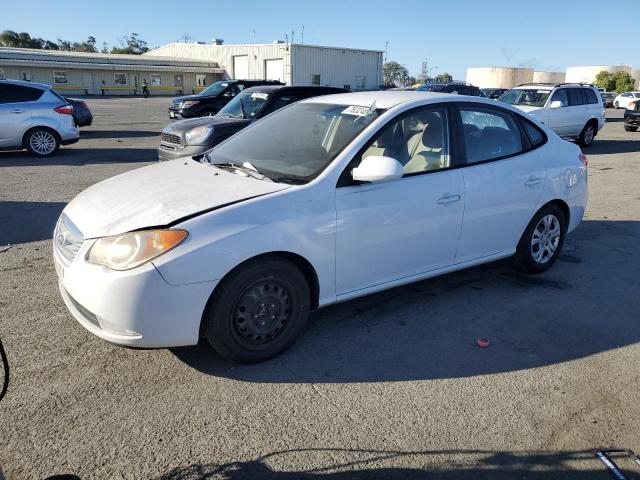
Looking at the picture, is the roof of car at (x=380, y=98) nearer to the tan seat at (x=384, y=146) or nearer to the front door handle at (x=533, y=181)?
the tan seat at (x=384, y=146)

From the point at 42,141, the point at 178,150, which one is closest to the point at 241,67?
the point at 42,141

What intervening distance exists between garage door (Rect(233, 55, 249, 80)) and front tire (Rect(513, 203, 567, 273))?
6271 centimetres

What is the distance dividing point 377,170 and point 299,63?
194ft

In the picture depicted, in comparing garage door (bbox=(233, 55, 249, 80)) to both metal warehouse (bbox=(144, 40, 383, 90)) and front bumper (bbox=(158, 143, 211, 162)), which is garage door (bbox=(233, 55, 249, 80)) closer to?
metal warehouse (bbox=(144, 40, 383, 90))

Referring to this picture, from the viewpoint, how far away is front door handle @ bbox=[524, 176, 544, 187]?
4.61 m

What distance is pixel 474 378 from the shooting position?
3.30 metres

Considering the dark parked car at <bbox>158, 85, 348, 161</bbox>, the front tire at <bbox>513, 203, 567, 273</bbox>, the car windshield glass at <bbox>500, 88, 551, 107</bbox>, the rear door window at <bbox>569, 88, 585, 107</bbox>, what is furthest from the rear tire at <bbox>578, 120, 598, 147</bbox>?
the front tire at <bbox>513, 203, 567, 273</bbox>

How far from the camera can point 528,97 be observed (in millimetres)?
14852

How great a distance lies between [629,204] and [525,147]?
4653mm

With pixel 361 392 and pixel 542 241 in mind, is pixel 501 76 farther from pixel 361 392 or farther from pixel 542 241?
pixel 361 392

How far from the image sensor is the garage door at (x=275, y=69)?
59.7 metres

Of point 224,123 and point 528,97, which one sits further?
point 528,97

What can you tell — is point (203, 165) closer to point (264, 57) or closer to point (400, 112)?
point (400, 112)

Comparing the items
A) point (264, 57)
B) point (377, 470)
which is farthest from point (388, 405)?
point (264, 57)
